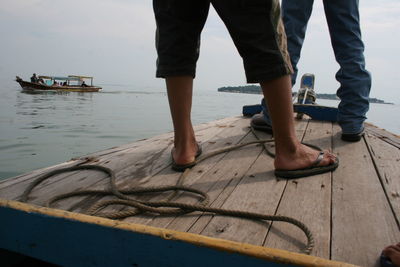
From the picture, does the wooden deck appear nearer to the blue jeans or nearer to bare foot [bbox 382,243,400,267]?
bare foot [bbox 382,243,400,267]

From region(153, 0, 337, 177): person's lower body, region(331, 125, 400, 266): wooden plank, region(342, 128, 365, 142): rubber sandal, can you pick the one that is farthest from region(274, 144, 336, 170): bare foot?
region(342, 128, 365, 142): rubber sandal

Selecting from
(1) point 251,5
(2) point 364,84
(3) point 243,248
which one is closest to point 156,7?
(1) point 251,5

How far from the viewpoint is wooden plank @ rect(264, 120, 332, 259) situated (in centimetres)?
87

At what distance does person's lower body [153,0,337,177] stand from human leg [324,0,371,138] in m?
0.76

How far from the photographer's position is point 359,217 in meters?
1.03

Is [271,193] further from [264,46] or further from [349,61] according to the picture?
[349,61]

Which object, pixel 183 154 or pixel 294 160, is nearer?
pixel 294 160

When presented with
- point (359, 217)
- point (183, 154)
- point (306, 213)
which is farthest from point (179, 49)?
point (359, 217)

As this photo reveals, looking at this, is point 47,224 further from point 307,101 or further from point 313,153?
point 307,101

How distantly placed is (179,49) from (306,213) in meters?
0.88

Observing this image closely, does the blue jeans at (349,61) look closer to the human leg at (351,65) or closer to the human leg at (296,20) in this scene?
the human leg at (351,65)

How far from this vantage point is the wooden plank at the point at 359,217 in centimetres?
84

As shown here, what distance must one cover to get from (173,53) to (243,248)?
0.96 metres

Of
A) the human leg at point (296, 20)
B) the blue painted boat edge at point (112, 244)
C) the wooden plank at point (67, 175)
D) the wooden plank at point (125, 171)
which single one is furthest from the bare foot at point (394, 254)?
the human leg at point (296, 20)
